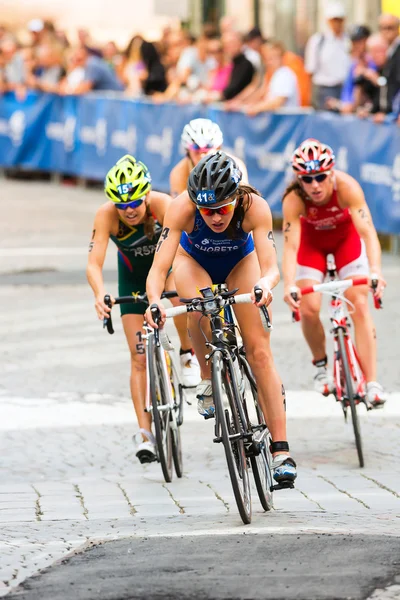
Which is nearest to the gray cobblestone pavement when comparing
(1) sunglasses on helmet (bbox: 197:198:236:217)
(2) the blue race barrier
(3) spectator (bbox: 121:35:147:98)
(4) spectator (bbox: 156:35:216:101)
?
(1) sunglasses on helmet (bbox: 197:198:236:217)

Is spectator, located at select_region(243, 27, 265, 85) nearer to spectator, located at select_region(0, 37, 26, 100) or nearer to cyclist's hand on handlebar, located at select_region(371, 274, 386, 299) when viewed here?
spectator, located at select_region(0, 37, 26, 100)

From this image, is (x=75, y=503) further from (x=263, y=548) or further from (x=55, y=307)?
(x=55, y=307)

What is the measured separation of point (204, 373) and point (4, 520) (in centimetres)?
125

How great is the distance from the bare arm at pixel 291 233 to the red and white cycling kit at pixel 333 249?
0.22m

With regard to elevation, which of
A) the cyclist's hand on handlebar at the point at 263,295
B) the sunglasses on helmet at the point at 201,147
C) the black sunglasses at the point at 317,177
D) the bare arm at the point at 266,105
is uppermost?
the sunglasses on helmet at the point at 201,147

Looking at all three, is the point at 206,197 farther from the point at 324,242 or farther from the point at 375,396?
the point at 324,242

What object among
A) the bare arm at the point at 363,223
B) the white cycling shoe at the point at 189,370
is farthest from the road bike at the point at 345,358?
the white cycling shoe at the point at 189,370

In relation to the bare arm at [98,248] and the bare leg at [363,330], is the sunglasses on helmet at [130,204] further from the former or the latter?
the bare leg at [363,330]

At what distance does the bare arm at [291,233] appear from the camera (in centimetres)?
Answer: 859

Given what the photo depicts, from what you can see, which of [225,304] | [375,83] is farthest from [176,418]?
[375,83]

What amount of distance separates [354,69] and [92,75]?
28.4 feet

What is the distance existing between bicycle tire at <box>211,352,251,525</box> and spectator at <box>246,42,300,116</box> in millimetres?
12264

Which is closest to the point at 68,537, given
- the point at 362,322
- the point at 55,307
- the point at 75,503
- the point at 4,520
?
the point at 4,520

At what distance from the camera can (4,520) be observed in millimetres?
6637
